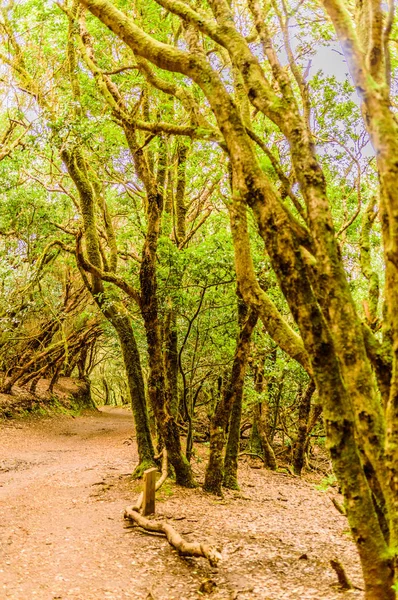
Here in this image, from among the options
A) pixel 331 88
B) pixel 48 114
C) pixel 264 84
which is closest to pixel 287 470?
pixel 331 88

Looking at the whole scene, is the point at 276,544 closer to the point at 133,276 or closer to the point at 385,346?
the point at 385,346

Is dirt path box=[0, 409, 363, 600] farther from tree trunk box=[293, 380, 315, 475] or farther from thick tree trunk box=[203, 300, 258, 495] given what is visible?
tree trunk box=[293, 380, 315, 475]

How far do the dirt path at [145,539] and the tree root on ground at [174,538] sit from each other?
15 cm

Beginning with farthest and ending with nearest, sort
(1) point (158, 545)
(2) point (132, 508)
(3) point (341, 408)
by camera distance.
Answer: (2) point (132, 508) < (1) point (158, 545) < (3) point (341, 408)

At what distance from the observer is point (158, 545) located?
24.3 feet

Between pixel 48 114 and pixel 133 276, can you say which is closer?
pixel 48 114

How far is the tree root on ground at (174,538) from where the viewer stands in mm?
6359

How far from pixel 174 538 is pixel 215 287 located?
565 cm

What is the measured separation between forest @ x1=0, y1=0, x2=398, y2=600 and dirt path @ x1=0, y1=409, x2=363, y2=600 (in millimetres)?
54

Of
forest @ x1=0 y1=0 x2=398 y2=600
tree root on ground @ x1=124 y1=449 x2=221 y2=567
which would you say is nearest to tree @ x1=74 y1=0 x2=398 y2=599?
forest @ x1=0 y1=0 x2=398 y2=600

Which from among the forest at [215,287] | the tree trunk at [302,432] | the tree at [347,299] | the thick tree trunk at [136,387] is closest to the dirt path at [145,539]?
the forest at [215,287]

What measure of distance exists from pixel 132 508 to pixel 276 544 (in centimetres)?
260

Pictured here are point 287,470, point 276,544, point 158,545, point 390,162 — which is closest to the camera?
point 390,162

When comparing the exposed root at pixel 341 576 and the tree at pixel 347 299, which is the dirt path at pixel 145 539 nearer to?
the exposed root at pixel 341 576
